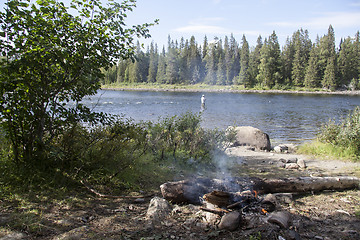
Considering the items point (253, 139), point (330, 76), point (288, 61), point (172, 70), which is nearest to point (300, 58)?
point (288, 61)

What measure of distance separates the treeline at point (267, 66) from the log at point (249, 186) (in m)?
62.1

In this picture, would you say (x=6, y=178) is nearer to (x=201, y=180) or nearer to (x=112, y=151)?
(x=112, y=151)

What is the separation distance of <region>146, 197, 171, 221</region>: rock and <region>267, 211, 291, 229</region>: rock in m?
1.65

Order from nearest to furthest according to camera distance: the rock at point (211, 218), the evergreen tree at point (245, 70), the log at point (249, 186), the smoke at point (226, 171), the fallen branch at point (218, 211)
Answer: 1. the rock at point (211, 218)
2. the fallen branch at point (218, 211)
3. the log at point (249, 186)
4. the smoke at point (226, 171)
5. the evergreen tree at point (245, 70)

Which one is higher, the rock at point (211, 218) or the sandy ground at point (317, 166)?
the rock at point (211, 218)

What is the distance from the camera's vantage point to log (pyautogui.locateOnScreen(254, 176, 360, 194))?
206 inches

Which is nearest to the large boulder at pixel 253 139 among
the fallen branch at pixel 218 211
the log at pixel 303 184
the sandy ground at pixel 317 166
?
the sandy ground at pixel 317 166

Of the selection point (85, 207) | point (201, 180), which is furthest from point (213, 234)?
point (85, 207)

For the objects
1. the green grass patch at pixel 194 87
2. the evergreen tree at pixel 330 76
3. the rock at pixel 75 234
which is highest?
the evergreen tree at pixel 330 76

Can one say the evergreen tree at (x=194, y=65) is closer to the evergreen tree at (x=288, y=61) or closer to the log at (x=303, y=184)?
the evergreen tree at (x=288, y=61)

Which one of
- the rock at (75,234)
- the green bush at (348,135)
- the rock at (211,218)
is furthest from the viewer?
the green bush at (348,135)

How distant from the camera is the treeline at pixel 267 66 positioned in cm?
7994

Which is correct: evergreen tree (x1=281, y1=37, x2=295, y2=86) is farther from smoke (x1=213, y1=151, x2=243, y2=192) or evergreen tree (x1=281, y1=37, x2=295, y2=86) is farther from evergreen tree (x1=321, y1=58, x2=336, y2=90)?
smoke (x1=213, y1=151, x2=243, y2=192)

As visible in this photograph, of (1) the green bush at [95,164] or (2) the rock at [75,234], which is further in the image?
(1) the green bush at [95,164]
